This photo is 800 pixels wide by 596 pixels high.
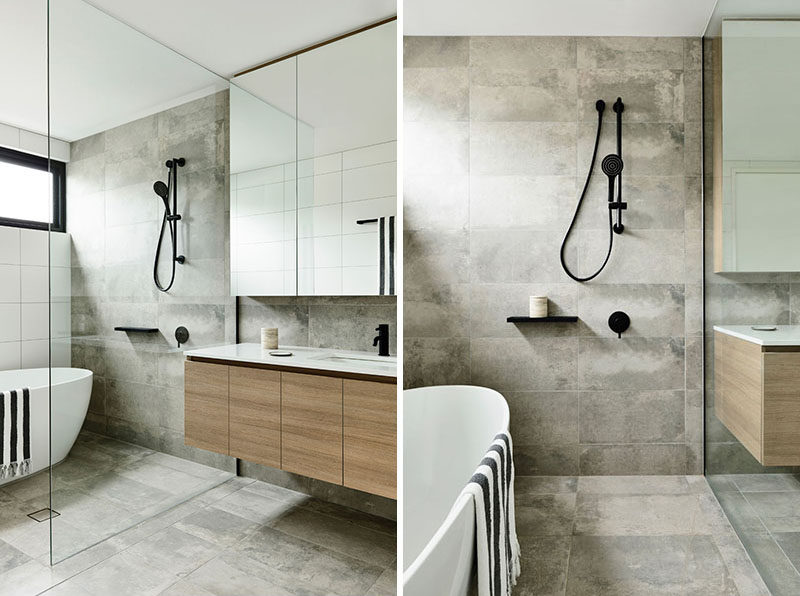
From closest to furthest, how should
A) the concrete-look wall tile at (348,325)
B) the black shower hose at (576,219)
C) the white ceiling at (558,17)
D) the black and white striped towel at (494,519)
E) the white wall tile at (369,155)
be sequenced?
the black and white striped towel at (494,519)
the white wall tile at (369,155)
the concrete-look wall tile at (348,325)
the white ceiling at (558,17)
the black shower hose at (576,219)

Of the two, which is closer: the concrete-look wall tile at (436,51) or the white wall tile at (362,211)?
the white wall tile at (362,211)

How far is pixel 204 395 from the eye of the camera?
168 centimetres

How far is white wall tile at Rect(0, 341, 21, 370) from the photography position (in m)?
1.35

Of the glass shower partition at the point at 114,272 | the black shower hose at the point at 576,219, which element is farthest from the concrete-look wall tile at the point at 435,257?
the glass shower partition at the point at 114,272

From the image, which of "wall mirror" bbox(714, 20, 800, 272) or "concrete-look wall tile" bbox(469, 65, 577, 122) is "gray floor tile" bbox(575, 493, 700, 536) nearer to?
"wall mirror" bbox(714, 20, 800, 272)

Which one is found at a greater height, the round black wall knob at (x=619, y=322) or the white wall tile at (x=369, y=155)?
the white wall tile at (x=369, y=155)

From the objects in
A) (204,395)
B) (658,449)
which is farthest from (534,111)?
(204,395)

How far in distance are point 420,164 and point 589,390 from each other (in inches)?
53.0

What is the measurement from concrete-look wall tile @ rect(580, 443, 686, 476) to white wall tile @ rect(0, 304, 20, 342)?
90.1 inches

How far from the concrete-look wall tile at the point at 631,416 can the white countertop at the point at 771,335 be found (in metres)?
0.53

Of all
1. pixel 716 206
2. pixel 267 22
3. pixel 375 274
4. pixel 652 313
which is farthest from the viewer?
pixel 652 313

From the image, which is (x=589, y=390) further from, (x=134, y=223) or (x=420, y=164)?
(x=134, y=223)

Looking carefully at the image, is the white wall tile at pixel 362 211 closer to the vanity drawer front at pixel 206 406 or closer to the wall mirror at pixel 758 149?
the vanity drawer front at pixel 206 406

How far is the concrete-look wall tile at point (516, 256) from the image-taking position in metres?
2.45
